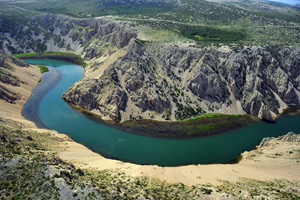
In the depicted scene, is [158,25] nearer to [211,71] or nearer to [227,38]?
[227,38]

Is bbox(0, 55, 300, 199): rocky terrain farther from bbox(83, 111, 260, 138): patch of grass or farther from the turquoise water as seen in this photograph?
bbox(83, 111, 260, 138): patch of grass

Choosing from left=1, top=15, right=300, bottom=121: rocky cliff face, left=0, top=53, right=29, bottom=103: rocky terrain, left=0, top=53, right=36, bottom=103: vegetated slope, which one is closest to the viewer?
left=1, top=15, right=300, bottom=121: rocky cliff face

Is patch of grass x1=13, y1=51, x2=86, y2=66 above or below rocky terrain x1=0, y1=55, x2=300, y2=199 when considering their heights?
above

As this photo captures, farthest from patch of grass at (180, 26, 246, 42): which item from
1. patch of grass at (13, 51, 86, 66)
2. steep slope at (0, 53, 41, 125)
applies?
steep slope at (0, 53, 41, 125)

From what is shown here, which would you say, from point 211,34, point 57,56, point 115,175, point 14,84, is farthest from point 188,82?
point 57,56

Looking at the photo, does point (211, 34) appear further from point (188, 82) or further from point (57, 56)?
point (57, 56)

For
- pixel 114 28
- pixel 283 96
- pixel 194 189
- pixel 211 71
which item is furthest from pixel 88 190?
pixel 114 28

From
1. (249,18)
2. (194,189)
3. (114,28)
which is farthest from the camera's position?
(249,18)
